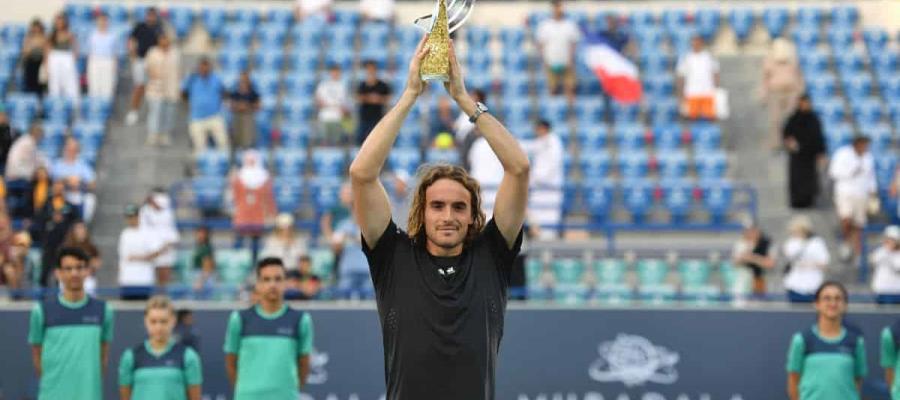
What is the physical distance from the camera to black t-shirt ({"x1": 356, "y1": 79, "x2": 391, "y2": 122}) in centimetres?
1923

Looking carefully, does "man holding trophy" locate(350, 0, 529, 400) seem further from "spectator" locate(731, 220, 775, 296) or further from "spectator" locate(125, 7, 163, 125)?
"spectator" locate(125, 7, 163, 125)

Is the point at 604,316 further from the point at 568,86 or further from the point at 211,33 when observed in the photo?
the point at 211,33

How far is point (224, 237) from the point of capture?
1788cm

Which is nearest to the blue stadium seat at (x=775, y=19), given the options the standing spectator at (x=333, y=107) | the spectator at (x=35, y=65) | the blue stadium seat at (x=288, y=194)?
the standing spectator at (x=333, y=107)

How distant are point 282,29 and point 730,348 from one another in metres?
11.3

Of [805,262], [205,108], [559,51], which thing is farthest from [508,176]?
[559,51]

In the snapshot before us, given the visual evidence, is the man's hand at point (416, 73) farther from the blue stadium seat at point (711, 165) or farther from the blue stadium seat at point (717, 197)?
the blue stadium seat at point (711, 165)

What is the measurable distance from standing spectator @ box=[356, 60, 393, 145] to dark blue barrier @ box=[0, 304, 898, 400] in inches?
209

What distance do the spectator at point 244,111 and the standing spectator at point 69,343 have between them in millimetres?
8500

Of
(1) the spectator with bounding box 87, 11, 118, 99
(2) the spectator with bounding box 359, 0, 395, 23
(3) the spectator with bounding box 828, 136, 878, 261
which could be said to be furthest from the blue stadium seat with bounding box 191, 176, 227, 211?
(3) the spectator with bounding box 828, 136, 878, 261

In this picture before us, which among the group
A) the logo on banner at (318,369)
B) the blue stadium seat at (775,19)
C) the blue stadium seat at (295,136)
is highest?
the blue stadium seat at (775,19)

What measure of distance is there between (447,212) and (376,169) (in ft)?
0.94

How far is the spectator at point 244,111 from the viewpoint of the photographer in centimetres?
1994

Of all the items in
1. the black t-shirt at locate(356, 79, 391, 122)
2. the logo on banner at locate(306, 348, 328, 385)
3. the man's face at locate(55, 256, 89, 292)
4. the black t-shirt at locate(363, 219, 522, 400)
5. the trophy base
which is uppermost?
the black t-shirt at locate(356, 79, 391, 122)
